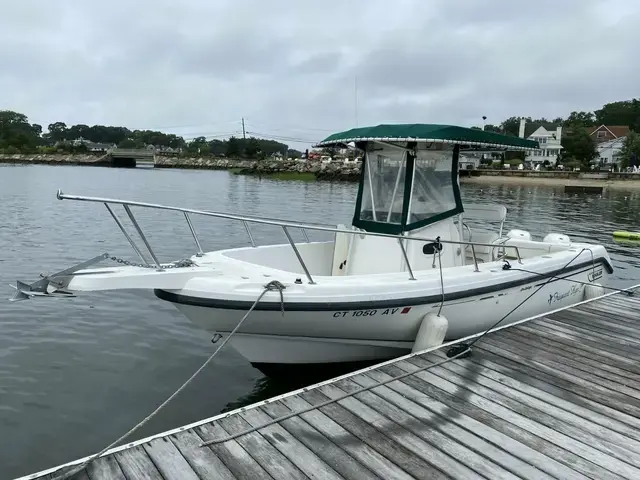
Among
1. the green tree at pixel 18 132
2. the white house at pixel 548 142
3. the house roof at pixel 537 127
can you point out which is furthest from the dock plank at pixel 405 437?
the green tree at pixel 18 132

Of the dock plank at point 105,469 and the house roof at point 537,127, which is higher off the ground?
the house roof at point 537,127

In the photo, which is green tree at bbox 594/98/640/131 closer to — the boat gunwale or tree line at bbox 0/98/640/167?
tree line at bbox 0/98/640/167

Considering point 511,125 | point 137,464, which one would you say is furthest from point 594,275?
point 511,125

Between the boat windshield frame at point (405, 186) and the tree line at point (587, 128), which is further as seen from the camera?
the tree line at point (587, 128)

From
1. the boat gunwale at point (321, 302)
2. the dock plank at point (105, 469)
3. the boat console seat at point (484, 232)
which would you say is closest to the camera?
the dock plank at point (105, 469)

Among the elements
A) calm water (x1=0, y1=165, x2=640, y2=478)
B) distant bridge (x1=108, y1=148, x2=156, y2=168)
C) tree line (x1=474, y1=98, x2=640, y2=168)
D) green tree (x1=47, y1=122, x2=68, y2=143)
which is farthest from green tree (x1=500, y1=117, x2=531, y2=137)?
green tree (x1=47, y1=122, x2=68, y2=143)

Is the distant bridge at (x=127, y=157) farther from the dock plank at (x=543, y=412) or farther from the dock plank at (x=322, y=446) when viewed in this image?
the dock plank at (x=322, y=446)

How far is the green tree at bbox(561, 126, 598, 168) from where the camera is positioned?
83.9 metres

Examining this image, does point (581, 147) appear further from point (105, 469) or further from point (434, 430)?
point (105, 469)

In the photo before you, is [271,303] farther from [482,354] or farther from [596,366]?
[596,366]

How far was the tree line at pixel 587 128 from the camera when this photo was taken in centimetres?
7856

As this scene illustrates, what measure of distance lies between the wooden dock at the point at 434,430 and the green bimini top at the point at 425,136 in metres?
2.66

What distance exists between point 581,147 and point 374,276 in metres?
90.0

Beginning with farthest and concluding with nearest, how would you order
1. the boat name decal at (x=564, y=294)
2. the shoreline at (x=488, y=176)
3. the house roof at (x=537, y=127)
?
the house roof at (x=537, y=127) → the shoreline at (x=488, y=176) → the boat name decal at (x=564, y=294)
